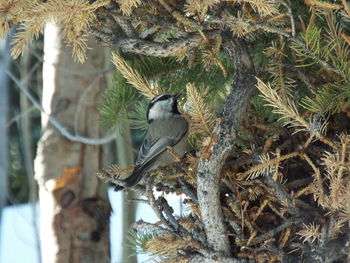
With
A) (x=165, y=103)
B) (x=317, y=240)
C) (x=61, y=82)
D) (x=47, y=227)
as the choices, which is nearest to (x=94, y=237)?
(x=47, y=227)

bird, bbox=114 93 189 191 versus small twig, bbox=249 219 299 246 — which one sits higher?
bird, bbox=114 93 189 191

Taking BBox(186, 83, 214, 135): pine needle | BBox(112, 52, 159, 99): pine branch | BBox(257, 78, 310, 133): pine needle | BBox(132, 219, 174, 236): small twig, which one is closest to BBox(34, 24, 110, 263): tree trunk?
BBox(112, 52, 159, 99): pine branch

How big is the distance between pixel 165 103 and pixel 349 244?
25.3 inches

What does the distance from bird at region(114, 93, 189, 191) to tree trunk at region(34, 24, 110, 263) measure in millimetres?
700

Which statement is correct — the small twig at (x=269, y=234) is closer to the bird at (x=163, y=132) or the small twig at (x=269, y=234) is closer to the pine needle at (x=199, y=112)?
the pine needle at (x=199, y=112)

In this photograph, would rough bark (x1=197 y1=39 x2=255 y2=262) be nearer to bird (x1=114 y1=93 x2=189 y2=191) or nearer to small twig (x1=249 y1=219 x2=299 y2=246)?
small twig (x1=249 y1=219 x2=299 y2=246)

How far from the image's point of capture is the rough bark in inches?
64.1

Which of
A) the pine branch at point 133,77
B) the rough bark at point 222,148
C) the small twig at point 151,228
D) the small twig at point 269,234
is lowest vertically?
the small twig at point 269,234

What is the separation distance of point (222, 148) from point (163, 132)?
1.52 ft

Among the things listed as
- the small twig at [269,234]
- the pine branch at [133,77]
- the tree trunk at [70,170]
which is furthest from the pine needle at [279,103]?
the tree trunk at [70,170]

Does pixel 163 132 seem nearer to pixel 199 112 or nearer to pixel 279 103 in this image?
pixel 199 112

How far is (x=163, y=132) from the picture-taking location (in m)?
2.06

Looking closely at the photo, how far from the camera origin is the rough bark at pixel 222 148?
163 centimetres

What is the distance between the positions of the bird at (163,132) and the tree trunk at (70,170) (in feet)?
2.30
